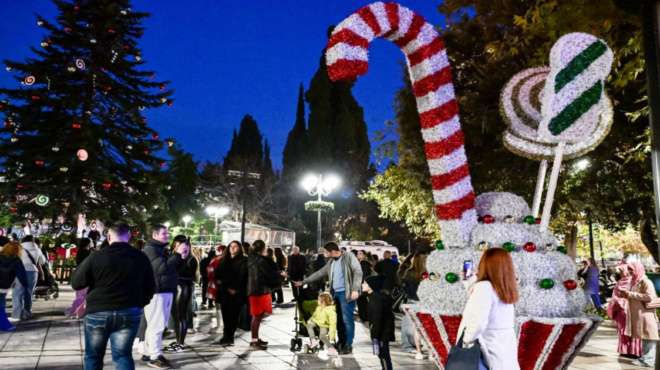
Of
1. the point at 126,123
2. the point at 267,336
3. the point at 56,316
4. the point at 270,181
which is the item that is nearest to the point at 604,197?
the point at 267,336

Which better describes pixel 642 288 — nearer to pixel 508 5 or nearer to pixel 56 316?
pixel 508 5

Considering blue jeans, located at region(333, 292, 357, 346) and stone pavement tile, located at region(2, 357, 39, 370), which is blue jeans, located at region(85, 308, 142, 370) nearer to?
stone pavement tile, located at region(2, 357, 39, 370)

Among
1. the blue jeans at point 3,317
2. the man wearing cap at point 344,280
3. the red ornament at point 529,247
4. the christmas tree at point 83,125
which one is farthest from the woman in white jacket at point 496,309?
the christmas tree at point 83,125

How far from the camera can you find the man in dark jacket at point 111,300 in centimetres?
505

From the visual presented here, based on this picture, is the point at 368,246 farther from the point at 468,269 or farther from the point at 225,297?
the point at 468,269

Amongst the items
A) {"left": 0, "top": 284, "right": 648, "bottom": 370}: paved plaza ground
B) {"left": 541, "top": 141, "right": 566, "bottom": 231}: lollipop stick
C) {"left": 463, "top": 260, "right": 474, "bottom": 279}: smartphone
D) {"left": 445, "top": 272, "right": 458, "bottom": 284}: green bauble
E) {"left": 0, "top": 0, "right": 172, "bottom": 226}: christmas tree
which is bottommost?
{"left": 0, "top": 284, "right": 648, "bottom": 370}: paved plaza ground

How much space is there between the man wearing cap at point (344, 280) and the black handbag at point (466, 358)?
5.26 meters

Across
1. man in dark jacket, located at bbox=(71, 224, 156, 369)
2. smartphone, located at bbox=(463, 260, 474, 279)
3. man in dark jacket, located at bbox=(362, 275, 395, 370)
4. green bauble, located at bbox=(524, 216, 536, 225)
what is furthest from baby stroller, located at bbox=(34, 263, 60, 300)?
green bauble, located at bbox=(524, 216, 536, 225)

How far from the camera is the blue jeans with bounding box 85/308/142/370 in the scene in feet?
16.5

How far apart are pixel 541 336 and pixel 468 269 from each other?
815mm

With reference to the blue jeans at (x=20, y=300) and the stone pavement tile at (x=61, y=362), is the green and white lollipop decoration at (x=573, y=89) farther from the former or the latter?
the blue jeans at (x=20, y=300)

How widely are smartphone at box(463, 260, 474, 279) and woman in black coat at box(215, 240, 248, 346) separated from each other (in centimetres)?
534

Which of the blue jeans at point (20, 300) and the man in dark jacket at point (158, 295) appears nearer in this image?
the man in dark jacket at point (158, 295)

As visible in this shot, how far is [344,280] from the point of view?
30.0ft
